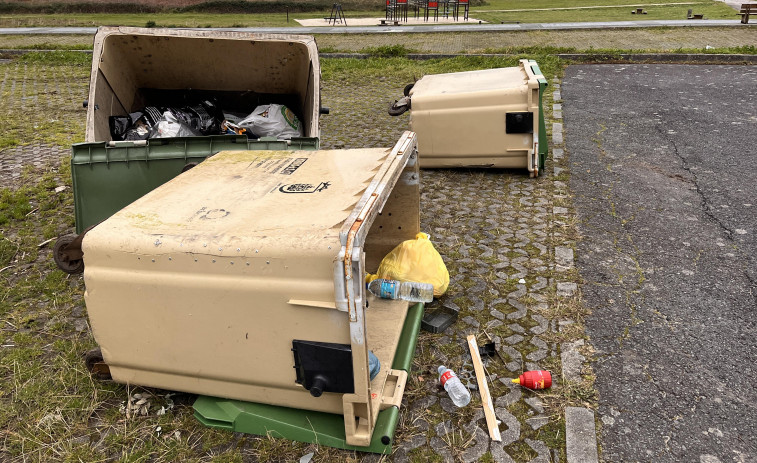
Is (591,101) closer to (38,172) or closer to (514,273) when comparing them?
(514,273)

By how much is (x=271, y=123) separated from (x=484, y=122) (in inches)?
84.0

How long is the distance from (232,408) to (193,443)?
0.25 meters

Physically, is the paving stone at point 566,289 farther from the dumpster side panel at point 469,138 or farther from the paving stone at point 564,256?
the dumpster side panel at point 469,138

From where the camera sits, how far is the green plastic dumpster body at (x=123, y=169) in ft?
14.0

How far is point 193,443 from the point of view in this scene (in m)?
2.84

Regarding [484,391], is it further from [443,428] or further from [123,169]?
[123,169]

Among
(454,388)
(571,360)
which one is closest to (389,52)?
(571,360)

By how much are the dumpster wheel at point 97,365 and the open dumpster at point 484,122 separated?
4.01 m

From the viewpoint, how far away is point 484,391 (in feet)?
10.1

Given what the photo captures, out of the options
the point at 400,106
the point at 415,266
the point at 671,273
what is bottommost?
the point at 671,273

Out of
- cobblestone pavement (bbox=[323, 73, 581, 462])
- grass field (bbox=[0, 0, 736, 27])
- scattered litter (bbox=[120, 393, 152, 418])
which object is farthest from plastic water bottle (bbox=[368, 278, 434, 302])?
grass field (bbox=[0, 0, 736, 27])

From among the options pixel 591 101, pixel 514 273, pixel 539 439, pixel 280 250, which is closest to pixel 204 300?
pixel 280 250

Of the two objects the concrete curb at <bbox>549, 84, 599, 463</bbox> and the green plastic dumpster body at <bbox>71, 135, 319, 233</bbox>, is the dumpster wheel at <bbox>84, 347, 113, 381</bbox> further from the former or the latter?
the concrete curb at <bbox>549, 84, 599, 463</bbox>

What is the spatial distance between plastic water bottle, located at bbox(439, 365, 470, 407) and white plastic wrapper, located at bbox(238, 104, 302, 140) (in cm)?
292
